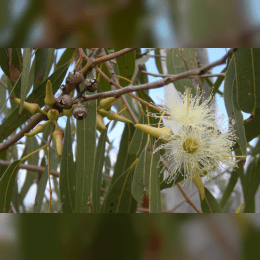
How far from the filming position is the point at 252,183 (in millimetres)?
1327

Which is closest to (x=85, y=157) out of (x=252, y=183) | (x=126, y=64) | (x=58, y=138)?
(x=58, y=138)

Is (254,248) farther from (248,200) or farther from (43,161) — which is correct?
(43,161)

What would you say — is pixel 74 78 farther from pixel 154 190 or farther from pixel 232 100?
pixel 232 100

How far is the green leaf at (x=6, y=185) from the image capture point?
2.67 feet

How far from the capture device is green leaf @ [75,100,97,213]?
2.20 feet

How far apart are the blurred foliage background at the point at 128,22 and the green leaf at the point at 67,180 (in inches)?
26.2

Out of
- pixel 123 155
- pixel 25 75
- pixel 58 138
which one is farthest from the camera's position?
pixel 123 155

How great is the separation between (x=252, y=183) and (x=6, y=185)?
1075 mm

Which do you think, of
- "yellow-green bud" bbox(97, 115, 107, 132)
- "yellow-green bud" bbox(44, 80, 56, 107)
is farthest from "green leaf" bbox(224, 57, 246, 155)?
"yellow-green bud" bbox(44, 80, 56, 107)

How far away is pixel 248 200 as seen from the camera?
1257 millimetres

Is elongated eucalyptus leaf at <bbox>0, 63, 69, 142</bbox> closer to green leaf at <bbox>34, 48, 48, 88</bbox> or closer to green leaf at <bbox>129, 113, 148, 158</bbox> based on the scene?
green leaf at <bbox>34, 48, 48, 88</bbox>

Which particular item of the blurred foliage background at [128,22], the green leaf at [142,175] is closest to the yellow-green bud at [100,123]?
the green leaf at [142,175]

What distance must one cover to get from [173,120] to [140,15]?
0.52 meters

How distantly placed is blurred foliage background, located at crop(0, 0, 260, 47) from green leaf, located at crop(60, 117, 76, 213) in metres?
0.66
